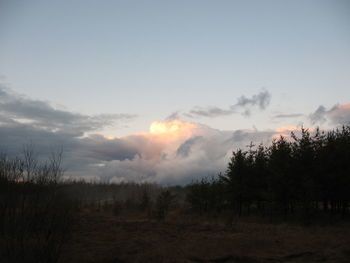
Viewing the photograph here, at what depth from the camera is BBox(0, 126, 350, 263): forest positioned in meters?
9.92

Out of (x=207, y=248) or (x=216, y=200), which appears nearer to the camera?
(x=207, y=248)

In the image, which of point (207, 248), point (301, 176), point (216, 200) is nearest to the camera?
point (207, 248)

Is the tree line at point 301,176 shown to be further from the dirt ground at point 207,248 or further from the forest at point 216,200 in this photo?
the dirt ground at point 207,248

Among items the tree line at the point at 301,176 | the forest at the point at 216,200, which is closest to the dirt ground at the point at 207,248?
the forest at the point at 216,200

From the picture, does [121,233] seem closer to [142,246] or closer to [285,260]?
[142,246]

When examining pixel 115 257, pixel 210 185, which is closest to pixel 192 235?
pixel 115 257

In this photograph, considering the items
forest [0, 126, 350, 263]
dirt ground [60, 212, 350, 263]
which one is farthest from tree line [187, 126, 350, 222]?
dirt ground [60, 212, 350, 263]

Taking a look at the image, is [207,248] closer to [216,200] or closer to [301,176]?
[301,176]

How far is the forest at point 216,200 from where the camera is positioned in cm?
992

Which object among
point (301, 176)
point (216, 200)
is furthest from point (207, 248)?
point (216, 200)

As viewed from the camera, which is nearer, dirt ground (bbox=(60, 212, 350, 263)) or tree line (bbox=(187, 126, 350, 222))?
dirt ground (bbox=(60, 212, 350, 263))

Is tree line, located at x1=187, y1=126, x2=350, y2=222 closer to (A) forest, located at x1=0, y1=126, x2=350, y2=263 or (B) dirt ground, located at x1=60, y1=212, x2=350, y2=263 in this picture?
(A) forest, located at x1=0, y1=126, x2=350, y2=263

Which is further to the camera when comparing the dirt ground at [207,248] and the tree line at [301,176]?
the tree line at [301,176]

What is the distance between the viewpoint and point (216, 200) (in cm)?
4197
